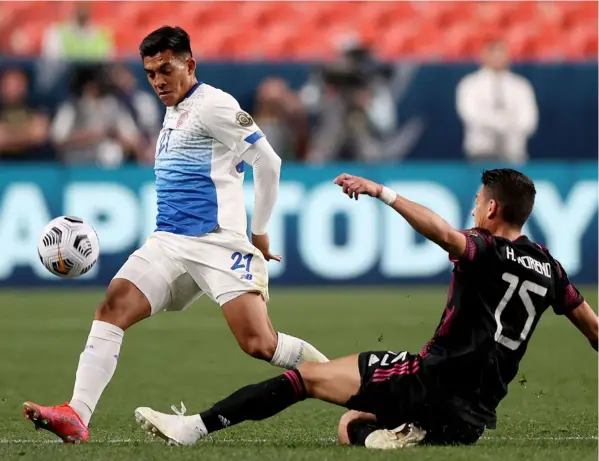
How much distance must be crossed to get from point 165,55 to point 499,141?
317 inches

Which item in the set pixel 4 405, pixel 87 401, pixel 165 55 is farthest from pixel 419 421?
pixel 4 405

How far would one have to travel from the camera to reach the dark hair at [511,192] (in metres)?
5.35

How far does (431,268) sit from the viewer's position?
13.2 m

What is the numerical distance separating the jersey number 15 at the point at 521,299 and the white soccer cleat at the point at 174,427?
129 centimetres

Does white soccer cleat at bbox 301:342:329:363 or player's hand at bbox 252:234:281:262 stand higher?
player's hand at bbox 252:234:281:262

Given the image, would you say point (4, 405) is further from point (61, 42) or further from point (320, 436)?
point (61, 42)

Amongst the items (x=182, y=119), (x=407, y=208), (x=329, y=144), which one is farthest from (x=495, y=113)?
(x=407, y=208)

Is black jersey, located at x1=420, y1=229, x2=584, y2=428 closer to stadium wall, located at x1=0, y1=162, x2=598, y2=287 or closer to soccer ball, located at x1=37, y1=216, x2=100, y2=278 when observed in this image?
soccer ball, located at x1=37, y1=216, x2=100, y2=278

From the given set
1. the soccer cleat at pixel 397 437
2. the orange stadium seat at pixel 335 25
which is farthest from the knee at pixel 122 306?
the orange stadium seat at pixel 335 25

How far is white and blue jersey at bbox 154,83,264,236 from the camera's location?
19.8 ft

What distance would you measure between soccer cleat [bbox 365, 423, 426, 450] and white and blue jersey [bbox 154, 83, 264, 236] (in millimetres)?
Answer: 1237

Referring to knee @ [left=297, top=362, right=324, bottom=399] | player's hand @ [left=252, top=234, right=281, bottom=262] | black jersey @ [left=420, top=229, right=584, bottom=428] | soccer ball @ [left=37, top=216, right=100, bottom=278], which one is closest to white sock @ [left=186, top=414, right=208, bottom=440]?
knee @ [left=297, top=362, right=324, bottom=399]

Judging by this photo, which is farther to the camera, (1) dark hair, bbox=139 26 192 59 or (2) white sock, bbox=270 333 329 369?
(1) dark hair, bbox=139 26 192 59

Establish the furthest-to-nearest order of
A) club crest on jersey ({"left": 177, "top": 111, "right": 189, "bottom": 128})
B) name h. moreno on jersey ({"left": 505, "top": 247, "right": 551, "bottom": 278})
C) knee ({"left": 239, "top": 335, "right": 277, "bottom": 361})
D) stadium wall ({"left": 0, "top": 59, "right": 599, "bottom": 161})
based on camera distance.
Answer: stadium wall ({"left": 0, "top": 59, "right": 599, "bottom": 161}) < club crest on jersey ({"left": 177, "top": 111, "right": 189, "bottom": 128}) < knee ({"left": 239, "top": 335, "right": 277, "bottom": 361}) < name h. moreno on jersey ({"left": 505, "top": 247, "right": 551, "bottom": 278})
